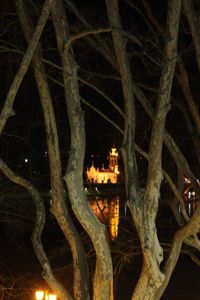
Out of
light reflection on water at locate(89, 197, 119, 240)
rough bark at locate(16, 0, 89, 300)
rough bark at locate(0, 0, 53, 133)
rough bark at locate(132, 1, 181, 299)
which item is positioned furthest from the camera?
light reflection on water at locate(89, 197, 119, 240)

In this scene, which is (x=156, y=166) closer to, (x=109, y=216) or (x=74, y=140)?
(x=74, y=140)

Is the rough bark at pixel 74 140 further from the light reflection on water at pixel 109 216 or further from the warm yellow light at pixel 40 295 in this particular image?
the warm yellow light at pixel 40 295

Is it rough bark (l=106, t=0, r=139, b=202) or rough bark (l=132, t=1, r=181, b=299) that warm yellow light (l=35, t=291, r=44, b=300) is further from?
rough bark (l=106, t=0, r=139, b=202)

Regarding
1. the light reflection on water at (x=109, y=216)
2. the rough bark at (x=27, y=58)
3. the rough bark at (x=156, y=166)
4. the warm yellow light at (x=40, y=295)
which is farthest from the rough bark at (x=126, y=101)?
the warm yellow light at (x=40, y=295)

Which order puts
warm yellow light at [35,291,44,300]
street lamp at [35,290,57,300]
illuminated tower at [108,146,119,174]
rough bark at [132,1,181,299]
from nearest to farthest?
1. rough bark at [132,1,181,299]
2. street lamp at [35,290,57,300]
3. warm yellow light at [35,291,44,300]
4. illuminated tower at [108,146,119,174]

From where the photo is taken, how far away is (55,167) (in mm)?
6047

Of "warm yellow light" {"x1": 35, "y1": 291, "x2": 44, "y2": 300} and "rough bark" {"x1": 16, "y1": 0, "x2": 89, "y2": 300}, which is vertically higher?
"rough bark" {"x1": 16, "y1": 0, "x2": 89, "y2": 300}

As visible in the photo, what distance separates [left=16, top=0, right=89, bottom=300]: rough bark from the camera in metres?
5.96

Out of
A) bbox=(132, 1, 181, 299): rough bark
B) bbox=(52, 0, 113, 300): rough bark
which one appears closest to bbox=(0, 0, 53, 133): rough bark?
bbox=(52, 0, 113, 300): rough bark

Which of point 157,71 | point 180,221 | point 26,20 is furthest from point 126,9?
point 180,221

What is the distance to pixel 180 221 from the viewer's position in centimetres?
698

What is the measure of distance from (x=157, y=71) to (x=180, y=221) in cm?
232

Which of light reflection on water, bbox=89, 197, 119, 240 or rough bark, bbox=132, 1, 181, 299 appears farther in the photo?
light reflection on water, bbox=89, 197, 119, 240

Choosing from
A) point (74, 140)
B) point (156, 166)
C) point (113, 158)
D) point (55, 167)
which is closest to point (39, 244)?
point (55, 167)
